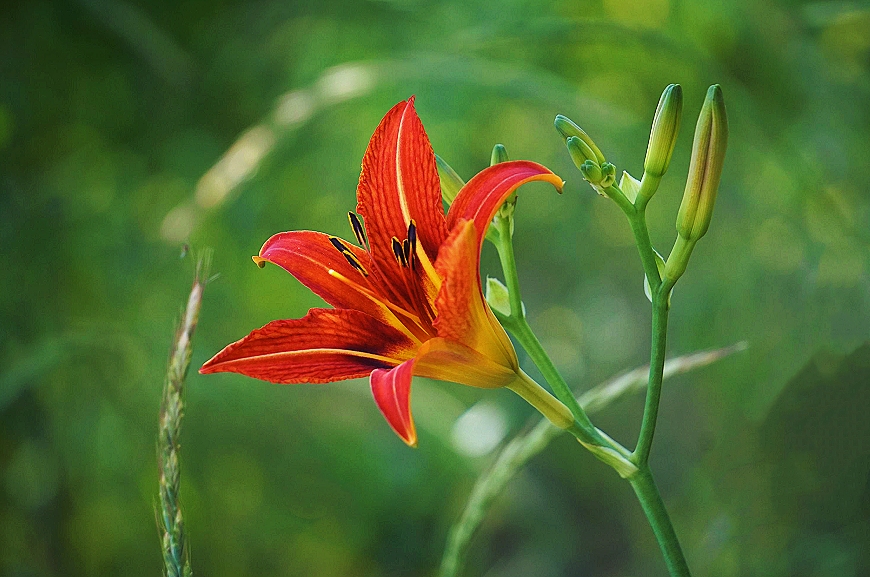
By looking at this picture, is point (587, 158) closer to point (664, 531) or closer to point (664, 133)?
point (664, 133)

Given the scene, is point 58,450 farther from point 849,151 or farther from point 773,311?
point 849,151

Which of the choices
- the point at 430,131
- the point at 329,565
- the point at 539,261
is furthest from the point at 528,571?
the point at 430,131

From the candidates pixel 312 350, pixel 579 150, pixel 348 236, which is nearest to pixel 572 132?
pixel 579 150

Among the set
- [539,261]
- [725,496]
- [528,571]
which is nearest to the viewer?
[725,496]

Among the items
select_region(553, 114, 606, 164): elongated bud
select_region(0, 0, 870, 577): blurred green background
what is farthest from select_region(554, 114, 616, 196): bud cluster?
select_region(0, 0, 870, 577): blurred green background

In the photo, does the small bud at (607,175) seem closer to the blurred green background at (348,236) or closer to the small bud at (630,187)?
the small bud at (630,187)

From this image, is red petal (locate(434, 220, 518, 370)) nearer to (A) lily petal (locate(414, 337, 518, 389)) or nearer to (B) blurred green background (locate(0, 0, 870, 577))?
(A) lily petal (locate(414, 337, 518, 389))
